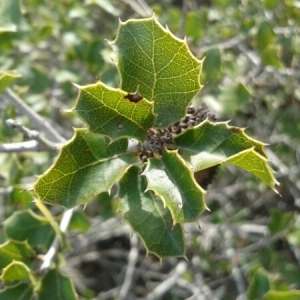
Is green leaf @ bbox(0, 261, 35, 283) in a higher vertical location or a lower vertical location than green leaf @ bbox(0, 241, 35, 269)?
higher

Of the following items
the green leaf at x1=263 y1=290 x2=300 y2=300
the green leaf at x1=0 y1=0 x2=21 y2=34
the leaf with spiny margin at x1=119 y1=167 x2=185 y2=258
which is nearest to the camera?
the leaf with spiny margin at x1=119 y1=167 x2=185 y2=258

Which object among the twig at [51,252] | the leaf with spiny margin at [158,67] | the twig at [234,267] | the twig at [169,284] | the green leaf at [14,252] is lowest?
the twig at [169,284]

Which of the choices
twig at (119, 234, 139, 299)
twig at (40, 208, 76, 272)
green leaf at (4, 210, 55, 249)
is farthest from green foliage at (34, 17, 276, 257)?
twig at (119, 234, 139, 299)

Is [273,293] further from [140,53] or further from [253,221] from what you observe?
[253,221]

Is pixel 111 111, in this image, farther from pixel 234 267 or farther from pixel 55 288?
pixel 234 267

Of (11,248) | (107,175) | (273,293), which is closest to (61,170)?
(107,175)

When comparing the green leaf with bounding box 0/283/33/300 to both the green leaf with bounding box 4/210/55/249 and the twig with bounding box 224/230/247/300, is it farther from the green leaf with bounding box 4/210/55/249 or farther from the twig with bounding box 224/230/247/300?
the twig with bounding box 224/230/247/300

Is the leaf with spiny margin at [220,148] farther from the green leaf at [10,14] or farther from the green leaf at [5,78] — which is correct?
the green leaf at [10,14]

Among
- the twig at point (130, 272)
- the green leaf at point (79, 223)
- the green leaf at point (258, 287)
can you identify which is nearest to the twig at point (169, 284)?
the twig at point (130, 272)
